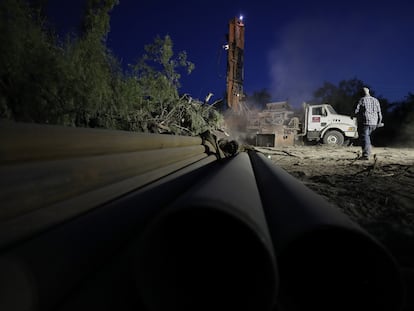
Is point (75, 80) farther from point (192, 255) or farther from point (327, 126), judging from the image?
point (327, 126)

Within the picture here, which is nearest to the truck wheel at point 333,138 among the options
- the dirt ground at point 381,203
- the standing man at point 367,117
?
the standing man at point 367,117

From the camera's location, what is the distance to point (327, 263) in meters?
0.82

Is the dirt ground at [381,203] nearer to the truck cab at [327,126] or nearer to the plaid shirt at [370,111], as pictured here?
the plaid shirt at [370,111]

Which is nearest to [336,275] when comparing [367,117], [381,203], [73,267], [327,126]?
[73,267]

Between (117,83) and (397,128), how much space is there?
1863 cm

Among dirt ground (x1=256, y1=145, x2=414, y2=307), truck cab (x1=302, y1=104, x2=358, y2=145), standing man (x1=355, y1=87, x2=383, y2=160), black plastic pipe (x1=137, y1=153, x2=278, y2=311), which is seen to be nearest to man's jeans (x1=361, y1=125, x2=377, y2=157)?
standing man (x1=355, y1=87, x2=383, y2=160)

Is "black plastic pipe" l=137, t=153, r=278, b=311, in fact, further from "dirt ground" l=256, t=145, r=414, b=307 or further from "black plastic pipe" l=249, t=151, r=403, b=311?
"dirt ground" l=256, t=145, r=414, b=307

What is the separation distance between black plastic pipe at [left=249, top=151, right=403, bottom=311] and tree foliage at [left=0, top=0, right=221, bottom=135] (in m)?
3.47

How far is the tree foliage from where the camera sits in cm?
299

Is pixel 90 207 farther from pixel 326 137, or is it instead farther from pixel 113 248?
pixel 326 137

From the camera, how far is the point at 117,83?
461 centimetres

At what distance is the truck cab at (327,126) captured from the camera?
11023mm

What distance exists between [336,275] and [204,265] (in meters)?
0.44

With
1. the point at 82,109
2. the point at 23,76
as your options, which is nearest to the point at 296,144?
the point at 82,109
